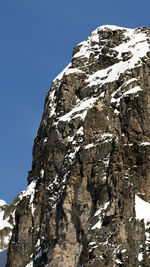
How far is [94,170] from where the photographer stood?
102 m

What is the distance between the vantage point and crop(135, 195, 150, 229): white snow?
9294 cm

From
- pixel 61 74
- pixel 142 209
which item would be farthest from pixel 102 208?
pixel 61 74

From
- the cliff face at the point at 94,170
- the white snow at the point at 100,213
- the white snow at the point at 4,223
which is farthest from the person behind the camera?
the white snow at the point at 4,223

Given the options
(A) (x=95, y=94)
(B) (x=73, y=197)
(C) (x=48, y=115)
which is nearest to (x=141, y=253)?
(B) (x=73, y=197)

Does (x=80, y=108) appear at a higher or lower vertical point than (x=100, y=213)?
higher

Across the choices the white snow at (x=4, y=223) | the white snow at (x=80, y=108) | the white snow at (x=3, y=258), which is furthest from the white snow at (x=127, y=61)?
the white snow at (x=4, y=223)

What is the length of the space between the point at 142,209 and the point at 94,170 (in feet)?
34.9

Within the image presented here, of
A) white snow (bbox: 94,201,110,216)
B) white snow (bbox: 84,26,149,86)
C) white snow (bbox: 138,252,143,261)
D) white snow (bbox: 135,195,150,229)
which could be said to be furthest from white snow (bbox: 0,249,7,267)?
white snow (bbox: 138,252,143,261)

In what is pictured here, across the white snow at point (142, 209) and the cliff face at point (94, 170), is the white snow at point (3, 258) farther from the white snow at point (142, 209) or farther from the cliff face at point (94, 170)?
the white snow at point (142, 209)

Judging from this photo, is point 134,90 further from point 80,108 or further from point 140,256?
point 140,256

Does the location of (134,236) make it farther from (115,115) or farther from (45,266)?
(115,115)

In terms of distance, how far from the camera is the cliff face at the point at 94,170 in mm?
91562

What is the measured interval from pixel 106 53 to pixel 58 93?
11691 millimetres

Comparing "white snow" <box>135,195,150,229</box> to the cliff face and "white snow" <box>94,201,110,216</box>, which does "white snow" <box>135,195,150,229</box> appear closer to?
the cliff face
